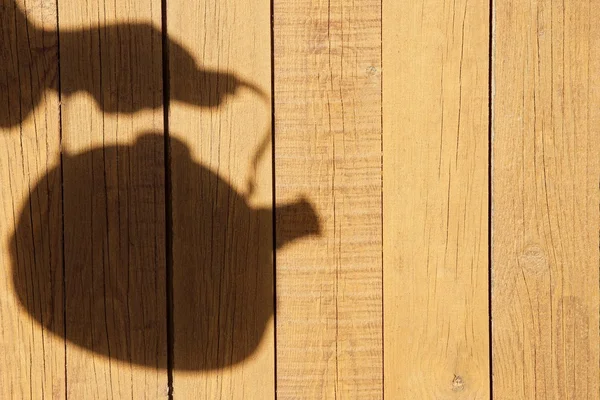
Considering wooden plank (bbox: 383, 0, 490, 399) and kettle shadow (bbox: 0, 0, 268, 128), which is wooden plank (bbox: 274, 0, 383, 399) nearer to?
wooden plank (bbox: 383, 0, 490, 399)

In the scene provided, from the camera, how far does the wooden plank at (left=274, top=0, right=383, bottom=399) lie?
1.95 m

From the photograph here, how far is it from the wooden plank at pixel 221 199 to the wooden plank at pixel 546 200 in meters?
0.65

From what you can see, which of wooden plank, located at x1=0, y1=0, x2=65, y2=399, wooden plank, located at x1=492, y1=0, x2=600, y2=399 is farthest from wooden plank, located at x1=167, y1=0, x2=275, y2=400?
wooden plank, located at x1=492, y1=0, x2=600, y2=399

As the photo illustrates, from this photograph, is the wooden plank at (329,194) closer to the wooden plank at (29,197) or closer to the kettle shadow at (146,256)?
the kettle shadow at (146,256)

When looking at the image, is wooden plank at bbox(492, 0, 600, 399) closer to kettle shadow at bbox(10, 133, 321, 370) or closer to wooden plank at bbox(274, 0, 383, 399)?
wooden plank at bbox(274, 0, 383, 399)

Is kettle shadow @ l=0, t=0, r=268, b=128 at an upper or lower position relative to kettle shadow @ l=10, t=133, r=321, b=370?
upper

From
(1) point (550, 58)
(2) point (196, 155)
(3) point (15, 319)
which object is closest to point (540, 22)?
(1) point (550, 58)

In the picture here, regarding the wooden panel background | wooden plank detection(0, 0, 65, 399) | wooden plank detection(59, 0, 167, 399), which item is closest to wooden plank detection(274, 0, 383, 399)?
the wooden panel background

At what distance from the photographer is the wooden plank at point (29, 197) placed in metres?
1.93

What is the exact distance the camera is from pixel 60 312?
76.6 inches

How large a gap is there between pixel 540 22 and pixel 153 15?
107 centimetres

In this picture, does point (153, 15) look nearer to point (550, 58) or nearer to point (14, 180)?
point (14, 180)

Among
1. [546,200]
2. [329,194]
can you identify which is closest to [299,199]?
[329,194]

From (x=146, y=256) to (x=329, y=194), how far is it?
1.76ft
